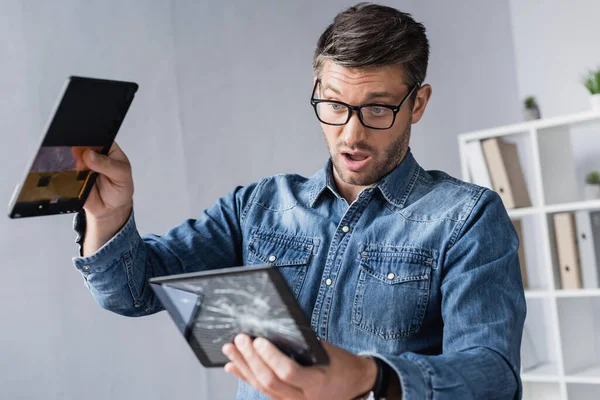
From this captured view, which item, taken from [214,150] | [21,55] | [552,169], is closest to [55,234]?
[21,55]

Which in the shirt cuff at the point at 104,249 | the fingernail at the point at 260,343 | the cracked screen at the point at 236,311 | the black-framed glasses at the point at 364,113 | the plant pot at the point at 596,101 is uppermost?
the plant pot at the point at 596,101

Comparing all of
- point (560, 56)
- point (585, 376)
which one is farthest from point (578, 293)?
point (560, 56)

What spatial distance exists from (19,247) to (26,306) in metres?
0.18

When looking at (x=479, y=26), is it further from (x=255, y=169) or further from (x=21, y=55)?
(x=21, y=55)

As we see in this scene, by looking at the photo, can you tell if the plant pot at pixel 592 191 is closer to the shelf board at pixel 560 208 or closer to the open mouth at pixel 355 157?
the shelf board at pixel 560 208

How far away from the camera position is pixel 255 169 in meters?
3.29

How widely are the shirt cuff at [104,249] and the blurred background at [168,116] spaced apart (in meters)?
1.12

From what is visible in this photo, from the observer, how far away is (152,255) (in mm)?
1515

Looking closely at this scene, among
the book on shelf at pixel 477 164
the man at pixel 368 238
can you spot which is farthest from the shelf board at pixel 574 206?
the man at pixel 368 238

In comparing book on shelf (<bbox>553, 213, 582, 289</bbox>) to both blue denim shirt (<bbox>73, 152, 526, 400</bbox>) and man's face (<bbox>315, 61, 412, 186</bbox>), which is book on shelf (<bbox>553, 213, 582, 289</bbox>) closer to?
blue denim shirt (<bbox>73, 152, 526, 400</bbox>)

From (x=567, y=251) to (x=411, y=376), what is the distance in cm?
260

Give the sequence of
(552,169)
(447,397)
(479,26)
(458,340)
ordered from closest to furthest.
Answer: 1. (447,397)
2. (458,340)
3. (552,169)
4. (479,26)

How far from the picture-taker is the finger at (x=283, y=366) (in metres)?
0.98

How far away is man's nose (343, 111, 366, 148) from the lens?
1448mm
